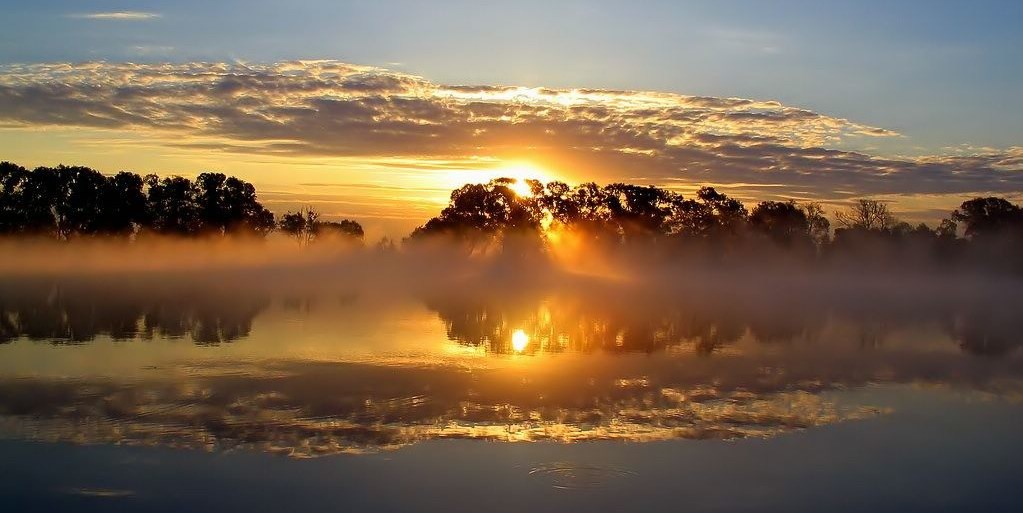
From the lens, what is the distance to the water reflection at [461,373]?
1240 centimetres

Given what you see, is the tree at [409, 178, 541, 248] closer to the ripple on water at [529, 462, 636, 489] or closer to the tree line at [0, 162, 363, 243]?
the tree line at [0, 162, 363, 243]

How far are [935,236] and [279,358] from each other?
256 ft

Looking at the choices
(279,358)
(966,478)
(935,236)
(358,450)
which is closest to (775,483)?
(966,478)

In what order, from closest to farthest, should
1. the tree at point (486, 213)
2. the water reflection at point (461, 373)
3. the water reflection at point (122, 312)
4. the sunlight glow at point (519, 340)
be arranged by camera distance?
the water reflection at point (461, 373), the sunlight glow at point (519, 340), the water reflection at point (122, 312), the tree at point (486, 213)

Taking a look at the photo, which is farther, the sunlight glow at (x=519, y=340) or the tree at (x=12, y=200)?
the tree at (x=12, y=200)

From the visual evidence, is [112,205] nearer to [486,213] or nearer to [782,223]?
[486,213]

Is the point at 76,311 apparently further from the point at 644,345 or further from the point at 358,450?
the point at 358,450

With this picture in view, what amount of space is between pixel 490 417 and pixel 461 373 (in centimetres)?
358

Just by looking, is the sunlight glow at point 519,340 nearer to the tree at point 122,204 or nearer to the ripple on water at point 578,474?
the ripple on water at point 578,474

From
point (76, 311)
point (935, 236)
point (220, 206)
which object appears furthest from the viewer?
point (935, 236)

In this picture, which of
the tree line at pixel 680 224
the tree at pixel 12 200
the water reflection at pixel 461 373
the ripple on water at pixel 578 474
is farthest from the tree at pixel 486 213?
the ripple on water at pixel 578 474

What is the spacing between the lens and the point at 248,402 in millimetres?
13484

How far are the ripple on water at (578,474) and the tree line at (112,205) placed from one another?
65860 millimetres

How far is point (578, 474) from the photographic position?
10641 mm
